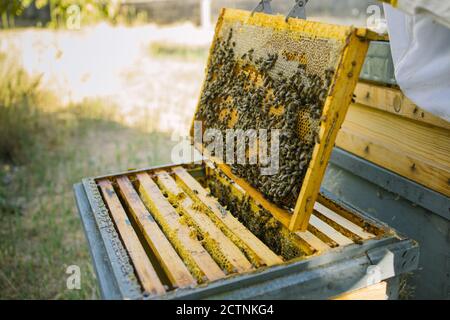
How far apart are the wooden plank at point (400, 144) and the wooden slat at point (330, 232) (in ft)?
2.40

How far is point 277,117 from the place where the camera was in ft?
6.16

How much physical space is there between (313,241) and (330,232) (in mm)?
121

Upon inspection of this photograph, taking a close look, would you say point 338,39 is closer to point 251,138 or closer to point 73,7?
point 251,138

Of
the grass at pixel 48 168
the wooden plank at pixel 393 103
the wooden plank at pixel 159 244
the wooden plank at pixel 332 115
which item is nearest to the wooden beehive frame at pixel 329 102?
the wooden plank at pixel 332 115

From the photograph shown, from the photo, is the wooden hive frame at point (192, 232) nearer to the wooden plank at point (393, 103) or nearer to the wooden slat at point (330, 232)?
the wooden slat at point (330, 232)

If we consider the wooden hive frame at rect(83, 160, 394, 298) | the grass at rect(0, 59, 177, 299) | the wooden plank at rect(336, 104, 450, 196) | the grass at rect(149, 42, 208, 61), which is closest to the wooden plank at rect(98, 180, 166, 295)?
the wooden hive frame at rect(83, 160, 394, 298)

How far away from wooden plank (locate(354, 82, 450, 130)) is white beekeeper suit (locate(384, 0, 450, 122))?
1.46ft

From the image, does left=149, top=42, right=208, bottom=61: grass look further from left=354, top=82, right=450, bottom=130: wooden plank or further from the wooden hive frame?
the wooden hive frame

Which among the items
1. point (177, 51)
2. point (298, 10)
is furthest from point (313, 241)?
point (177, 51)

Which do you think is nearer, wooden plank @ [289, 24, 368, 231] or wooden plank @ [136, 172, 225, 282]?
wooden plank @ [289, 24, 368, 231]

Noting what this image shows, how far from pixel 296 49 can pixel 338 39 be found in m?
0.27

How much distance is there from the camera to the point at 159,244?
1831mm

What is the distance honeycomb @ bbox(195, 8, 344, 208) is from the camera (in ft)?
5.48
